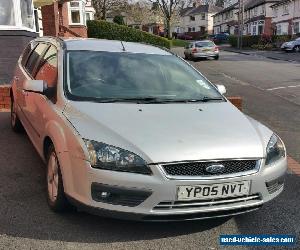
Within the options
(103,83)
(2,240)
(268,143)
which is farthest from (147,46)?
(2,240)

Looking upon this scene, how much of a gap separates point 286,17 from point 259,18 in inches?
428

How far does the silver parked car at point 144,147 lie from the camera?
3445 mm

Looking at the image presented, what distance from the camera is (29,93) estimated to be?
551 centimetres

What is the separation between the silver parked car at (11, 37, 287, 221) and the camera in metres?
3.45

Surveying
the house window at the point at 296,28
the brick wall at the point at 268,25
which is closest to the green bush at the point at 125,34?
the house window at the point at 296,28

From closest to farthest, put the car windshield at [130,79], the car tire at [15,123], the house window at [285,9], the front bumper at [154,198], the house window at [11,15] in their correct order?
the front bumper at [154,198], the car windshield at [130,79], the car tire at [15,123], the house window at [11,15], the house window at [285,9]

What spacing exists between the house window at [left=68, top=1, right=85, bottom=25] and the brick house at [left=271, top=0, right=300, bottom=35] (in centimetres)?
3175

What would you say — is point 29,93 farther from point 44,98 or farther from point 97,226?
point 97,226

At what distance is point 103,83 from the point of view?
4.64 m

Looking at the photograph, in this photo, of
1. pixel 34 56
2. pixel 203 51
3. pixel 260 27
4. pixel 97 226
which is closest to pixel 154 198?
pixel 97 226

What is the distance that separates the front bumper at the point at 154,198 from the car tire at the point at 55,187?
22 cm

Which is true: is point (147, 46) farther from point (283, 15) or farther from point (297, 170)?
point (283, 15)

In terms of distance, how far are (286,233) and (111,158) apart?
1.66 metres

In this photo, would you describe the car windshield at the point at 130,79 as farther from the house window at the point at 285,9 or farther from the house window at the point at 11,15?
the house window at the point at 285,9
